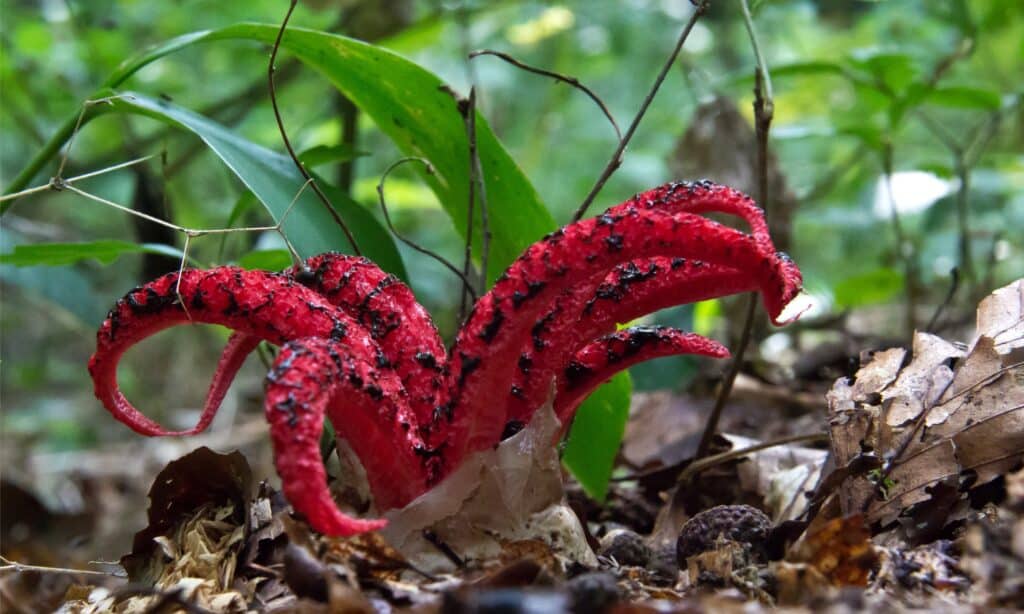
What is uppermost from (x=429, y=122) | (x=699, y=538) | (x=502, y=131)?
(x=502, y=131)

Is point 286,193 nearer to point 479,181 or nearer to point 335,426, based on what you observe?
point 479,181

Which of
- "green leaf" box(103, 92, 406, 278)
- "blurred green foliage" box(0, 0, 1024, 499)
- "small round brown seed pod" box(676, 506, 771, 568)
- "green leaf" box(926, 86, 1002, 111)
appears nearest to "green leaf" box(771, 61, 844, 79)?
"blurred green foliage" box(0, 0, 1024, 499)

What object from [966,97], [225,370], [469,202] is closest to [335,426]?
[225,370]

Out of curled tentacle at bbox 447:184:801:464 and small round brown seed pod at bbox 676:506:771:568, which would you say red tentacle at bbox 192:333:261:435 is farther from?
small round brown seed pod at bbox 676:506:771:568

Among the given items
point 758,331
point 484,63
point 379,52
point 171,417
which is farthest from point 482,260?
point 171,417

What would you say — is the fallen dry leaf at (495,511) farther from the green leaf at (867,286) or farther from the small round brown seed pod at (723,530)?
the green leaf at (867,286)

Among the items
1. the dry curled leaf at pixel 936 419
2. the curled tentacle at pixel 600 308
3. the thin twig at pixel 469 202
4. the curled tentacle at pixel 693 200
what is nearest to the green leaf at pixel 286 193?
the thin twig at pixel 469 202
